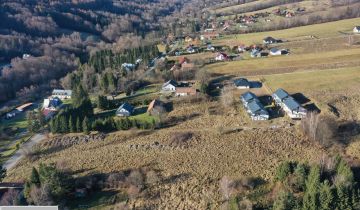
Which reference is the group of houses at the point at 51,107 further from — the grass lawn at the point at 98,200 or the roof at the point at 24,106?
the grass lawn at the point at 98,200

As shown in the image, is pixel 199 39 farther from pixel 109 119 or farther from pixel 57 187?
pixel 57 187

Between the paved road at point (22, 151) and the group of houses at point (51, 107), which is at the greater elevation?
the group of houses at point (51, 107)

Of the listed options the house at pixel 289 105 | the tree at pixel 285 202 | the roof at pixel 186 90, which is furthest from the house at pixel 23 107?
the tree at pixel 285 202

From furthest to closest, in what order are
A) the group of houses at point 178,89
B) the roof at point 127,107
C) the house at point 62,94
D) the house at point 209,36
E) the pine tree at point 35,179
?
the house at point 209,36, the house at point 62,94, the group of houses at point 178,89, the roof at point 127,107, the pine tree at point 35,179

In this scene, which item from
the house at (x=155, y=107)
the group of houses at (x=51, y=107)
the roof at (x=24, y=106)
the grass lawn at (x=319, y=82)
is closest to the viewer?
the house at (x=155, y=107)

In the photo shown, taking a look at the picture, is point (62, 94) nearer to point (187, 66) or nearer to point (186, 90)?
point (186, 90)

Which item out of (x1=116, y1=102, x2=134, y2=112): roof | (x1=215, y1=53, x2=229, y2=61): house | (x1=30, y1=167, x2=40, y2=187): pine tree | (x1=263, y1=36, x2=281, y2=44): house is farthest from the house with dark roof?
(x1=263, y1=36, x2=281, y2=44): house
